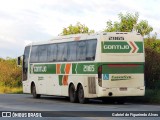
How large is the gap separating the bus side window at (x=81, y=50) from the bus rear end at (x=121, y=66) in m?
1.35

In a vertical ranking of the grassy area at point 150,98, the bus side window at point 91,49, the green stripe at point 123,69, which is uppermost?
the bus side window at point 91,49

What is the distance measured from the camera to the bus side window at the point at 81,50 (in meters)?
29.5

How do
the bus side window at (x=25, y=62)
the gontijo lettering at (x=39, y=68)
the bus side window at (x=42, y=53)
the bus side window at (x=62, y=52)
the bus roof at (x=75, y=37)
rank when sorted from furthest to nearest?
1. the bus side window at (x=25, y=62)
2. the gontijo lettering at (x=39, y=68)
3. the bus side window at (x=42, y=53)
4. the bus side window at (x=62, y=52)
5. the bus roof at (x=75, y=37)

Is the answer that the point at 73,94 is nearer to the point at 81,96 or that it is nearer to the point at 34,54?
the point at 81,96

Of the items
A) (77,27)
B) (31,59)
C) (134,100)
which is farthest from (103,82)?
(77,27)

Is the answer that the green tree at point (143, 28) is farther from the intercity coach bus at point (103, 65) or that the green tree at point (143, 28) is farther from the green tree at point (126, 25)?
the intercity coach bus at point (103, 65)

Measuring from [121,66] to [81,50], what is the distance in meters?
2.24

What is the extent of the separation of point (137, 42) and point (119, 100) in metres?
3.38

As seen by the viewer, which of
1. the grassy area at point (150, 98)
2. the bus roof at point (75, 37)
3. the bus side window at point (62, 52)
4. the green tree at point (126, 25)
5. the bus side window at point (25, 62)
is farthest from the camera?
the green tree at point (126, 25)

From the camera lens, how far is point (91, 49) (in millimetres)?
28828

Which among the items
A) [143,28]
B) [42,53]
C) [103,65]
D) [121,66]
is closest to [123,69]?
[121,66]

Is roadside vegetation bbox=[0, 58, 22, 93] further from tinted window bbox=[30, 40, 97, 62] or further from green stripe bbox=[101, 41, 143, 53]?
green stripe bbox=[101, 41, 143, 53]

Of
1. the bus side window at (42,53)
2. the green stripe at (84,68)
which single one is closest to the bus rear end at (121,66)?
the green stripe at (84,68)

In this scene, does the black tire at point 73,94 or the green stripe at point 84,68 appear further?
the black tire at point 73,94
